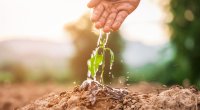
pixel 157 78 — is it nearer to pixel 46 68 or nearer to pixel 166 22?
pixel 166 22

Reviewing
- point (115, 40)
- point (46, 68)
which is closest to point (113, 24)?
point (115, 40)

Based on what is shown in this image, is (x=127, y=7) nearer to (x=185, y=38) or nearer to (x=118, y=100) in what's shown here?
(x=118, y=100)

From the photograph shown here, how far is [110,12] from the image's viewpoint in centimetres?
350

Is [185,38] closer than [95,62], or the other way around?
[95,62]

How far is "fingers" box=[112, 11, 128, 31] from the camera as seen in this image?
3.34 metres

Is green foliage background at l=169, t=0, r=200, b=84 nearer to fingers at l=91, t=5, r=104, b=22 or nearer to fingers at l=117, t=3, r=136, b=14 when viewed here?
fingers at l=117, t=3, r=136, b=14

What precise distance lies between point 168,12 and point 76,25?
3039mm

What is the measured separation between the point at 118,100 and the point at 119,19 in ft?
2.49

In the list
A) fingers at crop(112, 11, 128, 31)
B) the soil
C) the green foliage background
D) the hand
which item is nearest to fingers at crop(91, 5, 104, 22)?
the hand

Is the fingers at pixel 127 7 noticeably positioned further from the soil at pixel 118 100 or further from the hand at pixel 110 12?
the soil at pixel 118 100

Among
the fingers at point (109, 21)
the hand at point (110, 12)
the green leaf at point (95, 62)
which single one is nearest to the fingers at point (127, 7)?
the hand at point (110, 12)

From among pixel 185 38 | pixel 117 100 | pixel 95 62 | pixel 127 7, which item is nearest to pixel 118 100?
pixel 117 100

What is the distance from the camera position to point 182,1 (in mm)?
13383

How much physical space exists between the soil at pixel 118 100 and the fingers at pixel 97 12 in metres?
0.59
